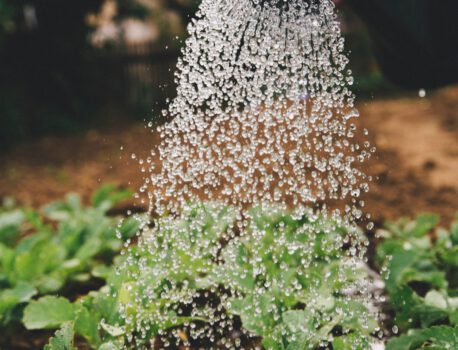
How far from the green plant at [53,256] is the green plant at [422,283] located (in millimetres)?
1326

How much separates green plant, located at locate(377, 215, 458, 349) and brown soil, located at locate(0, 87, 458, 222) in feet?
2.94

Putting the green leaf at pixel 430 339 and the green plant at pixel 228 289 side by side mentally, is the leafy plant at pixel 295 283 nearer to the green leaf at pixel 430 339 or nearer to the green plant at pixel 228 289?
the green plant at pixel 228 289

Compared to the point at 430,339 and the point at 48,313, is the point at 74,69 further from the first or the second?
the point at 430,339

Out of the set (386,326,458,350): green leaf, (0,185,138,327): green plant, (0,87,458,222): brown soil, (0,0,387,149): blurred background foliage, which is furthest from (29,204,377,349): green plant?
(0,0,387,149): blurred background foliage

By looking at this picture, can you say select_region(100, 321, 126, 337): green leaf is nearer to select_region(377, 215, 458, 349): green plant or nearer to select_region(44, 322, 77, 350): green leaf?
select_region(44, 322, 77, 350): green leaf

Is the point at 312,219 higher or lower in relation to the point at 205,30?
lower

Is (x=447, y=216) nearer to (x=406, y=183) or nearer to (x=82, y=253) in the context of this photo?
(x=406, y=183)

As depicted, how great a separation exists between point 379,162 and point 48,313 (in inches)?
158

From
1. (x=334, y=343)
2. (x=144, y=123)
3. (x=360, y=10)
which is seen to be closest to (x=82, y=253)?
(x=334, y=343)

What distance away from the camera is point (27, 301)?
2.67 m

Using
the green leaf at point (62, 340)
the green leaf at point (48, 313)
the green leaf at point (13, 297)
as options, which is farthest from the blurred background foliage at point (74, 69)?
the green leaf at point (62, 340)

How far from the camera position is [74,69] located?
8.34 meters

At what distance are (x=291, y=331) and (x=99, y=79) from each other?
282 inches

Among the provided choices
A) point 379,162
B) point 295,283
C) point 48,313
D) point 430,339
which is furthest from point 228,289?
point 379,162
